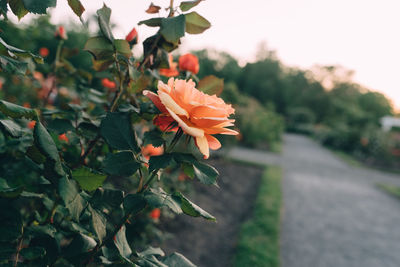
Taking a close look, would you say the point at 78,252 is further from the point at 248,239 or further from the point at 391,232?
the point at 391,232

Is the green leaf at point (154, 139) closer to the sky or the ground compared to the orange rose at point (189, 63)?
Result: closer to the ground

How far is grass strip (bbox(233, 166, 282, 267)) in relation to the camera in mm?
2865

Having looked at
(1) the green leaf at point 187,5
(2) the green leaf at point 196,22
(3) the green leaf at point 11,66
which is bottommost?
(3) the green leaf at point 11,66

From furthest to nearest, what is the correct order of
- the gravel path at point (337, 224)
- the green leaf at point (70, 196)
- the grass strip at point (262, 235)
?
the gravel path at point (337, 224) < the grass strip at point (262, 235) < the green leaf at point (70, 196)

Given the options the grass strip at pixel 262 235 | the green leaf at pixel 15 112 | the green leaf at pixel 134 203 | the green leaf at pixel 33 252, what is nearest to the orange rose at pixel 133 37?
the green leaf at pixel 15 112

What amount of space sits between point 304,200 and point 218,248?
120 inches

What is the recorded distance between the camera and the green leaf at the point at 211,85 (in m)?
0.86

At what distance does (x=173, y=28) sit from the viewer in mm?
660

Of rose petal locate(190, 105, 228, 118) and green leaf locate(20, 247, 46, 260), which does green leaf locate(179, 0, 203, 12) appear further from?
green leaf locate(20, 247, 46, 260)

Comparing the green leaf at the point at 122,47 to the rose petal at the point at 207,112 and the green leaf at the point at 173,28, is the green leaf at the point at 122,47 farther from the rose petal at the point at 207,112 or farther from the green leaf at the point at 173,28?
the rose petal at the point at 207,112

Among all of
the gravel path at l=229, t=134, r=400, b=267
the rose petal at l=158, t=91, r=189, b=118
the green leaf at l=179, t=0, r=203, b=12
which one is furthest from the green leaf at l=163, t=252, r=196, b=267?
the gravel path at l=229, t=134, r=400, b=267

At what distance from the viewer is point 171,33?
2.14ft

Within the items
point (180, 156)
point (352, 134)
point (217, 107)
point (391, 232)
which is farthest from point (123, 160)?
point (352, 134)

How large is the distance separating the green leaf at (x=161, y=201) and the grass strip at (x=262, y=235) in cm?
248
